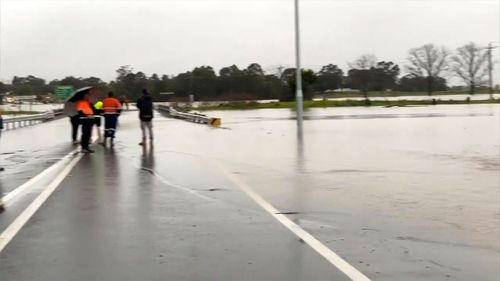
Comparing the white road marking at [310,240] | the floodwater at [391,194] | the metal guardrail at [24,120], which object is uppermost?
the metal guardrail at [24,120]

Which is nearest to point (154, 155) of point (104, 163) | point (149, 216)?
point (104, 163)

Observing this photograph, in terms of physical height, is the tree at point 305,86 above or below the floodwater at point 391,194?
above

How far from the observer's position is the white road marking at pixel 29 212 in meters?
6.99

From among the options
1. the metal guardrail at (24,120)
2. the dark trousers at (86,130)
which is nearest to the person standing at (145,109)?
the dark trousers at (86,130)

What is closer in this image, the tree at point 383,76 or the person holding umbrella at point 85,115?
the person holding umbrella at point 85,115

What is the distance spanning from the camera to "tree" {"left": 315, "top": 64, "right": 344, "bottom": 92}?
405 feet

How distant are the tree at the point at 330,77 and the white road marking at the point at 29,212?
110267 millimetres

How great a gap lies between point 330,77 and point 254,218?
4809 inches

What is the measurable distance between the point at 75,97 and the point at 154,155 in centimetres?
469

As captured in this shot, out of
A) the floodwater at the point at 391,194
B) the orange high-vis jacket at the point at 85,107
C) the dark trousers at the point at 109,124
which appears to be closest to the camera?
the floodwater at the point at 391,194

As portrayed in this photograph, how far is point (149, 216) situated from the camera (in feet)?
27.1

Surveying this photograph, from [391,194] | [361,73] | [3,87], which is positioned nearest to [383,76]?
[361,73]

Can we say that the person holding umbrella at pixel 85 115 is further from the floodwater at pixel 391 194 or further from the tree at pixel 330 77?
the tree at pixel 330 77

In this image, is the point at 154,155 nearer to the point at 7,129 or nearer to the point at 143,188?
the point at 143,188
